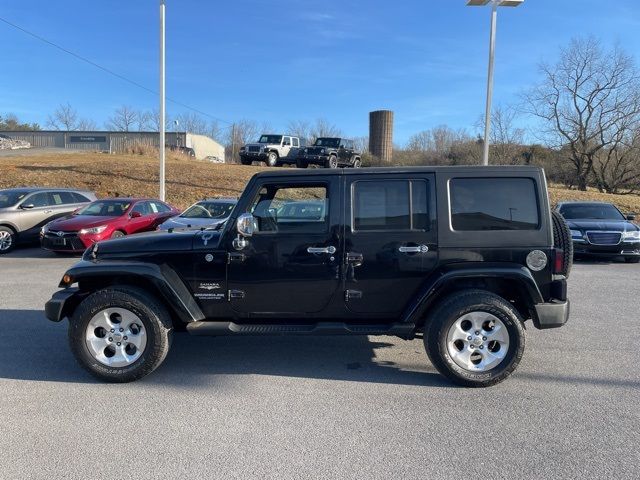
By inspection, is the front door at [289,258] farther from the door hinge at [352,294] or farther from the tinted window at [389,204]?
the tinted window at [389,204]

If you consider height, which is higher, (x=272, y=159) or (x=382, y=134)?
(x=382, y=134)

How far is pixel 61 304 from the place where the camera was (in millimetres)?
4227

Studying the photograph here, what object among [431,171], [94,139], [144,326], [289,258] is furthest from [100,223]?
[94,139]

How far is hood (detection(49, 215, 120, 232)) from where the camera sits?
11.2 meters

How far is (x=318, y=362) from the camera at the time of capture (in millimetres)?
4688

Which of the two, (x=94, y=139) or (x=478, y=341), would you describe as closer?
(x=478, y=341)

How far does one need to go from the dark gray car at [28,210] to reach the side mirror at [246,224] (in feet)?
34.7

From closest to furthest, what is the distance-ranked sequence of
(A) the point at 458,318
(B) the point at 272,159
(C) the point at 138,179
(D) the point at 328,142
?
(A) the point at 458,318 → (C) the point at 138,179 → (D) the point at 328,142 → (B) the point at 272,159

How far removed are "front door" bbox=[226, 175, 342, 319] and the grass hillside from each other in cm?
1675

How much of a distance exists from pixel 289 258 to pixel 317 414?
1316 mm

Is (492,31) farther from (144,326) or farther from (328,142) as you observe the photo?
(144,326)

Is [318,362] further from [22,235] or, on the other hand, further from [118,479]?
[22,235]

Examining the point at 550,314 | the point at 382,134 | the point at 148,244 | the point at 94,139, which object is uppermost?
the point at 94,139

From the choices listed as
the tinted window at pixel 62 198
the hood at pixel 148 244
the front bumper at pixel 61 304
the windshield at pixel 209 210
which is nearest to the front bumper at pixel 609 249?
the windshield at pixel 209 210
